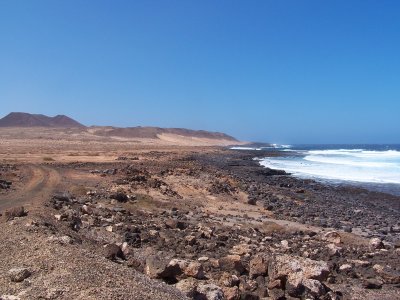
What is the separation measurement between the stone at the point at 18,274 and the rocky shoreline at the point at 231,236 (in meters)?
0.02

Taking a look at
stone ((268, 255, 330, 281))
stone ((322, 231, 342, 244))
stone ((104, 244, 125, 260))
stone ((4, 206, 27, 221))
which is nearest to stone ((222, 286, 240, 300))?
stone ((268, 255, 330, 281))

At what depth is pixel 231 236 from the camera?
11.5 metres

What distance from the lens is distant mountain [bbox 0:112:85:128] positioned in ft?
475

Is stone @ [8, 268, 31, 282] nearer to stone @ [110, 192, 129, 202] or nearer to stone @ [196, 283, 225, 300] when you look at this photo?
stone @ [196, 283, 225, 300]

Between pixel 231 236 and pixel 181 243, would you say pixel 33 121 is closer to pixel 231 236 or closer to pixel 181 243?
pixel 231 236

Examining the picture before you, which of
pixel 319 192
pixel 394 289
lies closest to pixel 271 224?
pixel 394 289

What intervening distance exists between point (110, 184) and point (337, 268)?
12.0m

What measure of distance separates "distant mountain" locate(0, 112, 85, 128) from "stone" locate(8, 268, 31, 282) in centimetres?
14706

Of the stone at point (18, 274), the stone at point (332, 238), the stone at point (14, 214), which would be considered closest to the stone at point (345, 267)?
the stone at point (332, 238)

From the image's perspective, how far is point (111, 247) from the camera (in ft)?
25.5

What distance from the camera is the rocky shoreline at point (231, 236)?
287 inches

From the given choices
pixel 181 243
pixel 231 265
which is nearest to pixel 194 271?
pixel 231 265

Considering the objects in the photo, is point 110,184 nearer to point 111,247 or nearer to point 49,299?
point 111,247

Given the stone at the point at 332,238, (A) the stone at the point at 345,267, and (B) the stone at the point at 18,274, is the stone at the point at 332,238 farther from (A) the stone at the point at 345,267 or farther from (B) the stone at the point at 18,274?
(B) the stone at the point at 18,274
